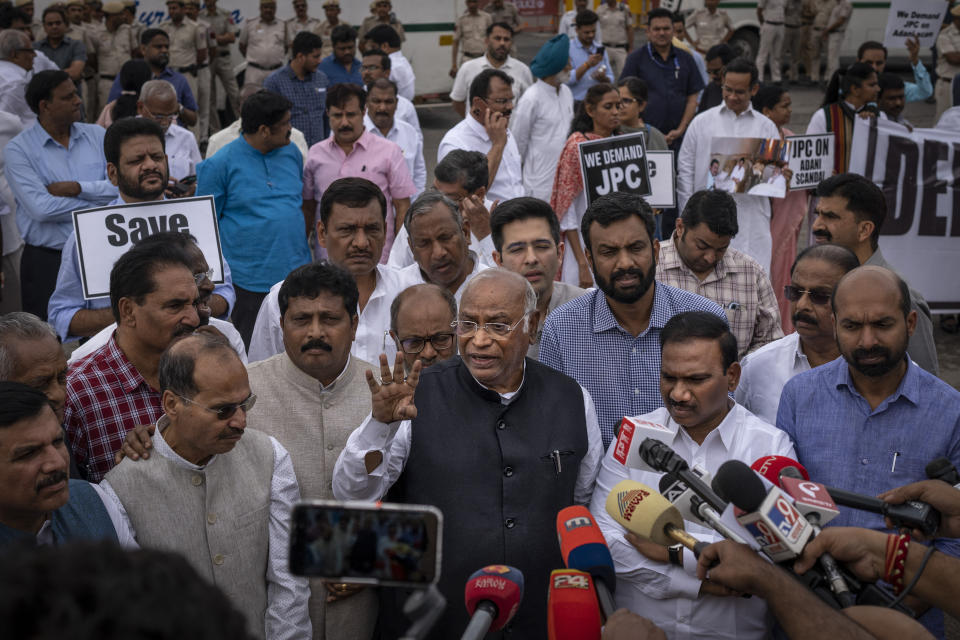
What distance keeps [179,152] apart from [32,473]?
594 centimetres

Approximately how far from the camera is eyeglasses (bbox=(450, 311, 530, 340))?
346cm

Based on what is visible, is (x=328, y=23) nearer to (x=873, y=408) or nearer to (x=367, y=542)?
(x=873, y=408)

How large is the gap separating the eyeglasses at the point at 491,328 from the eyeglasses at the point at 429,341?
57cm

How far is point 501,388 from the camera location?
346cm

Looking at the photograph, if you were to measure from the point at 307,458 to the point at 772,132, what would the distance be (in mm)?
6051

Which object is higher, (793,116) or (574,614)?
(793,116)

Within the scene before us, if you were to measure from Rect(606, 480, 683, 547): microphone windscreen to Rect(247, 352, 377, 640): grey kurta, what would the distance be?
4.36 ft

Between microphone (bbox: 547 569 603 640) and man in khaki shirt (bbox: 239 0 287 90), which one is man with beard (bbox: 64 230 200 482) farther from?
man in khaki shirt (bbox: 239 0 287 90)

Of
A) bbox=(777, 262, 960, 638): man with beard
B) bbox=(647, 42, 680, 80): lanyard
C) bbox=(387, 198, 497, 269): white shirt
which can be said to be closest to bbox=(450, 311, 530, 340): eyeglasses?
bbox=(777, 262, 960, 638): man with beard

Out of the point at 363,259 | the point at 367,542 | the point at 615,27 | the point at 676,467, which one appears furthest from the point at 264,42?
the point at 367,542

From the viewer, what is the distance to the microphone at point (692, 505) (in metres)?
2.29

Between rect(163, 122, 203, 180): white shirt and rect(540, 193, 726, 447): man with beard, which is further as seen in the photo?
rect(163, 122, 203, 180): white shirt

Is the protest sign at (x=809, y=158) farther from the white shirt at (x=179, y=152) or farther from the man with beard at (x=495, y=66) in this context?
the white shirt at (x=179, y=152)

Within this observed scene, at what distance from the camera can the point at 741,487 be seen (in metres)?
2.29
